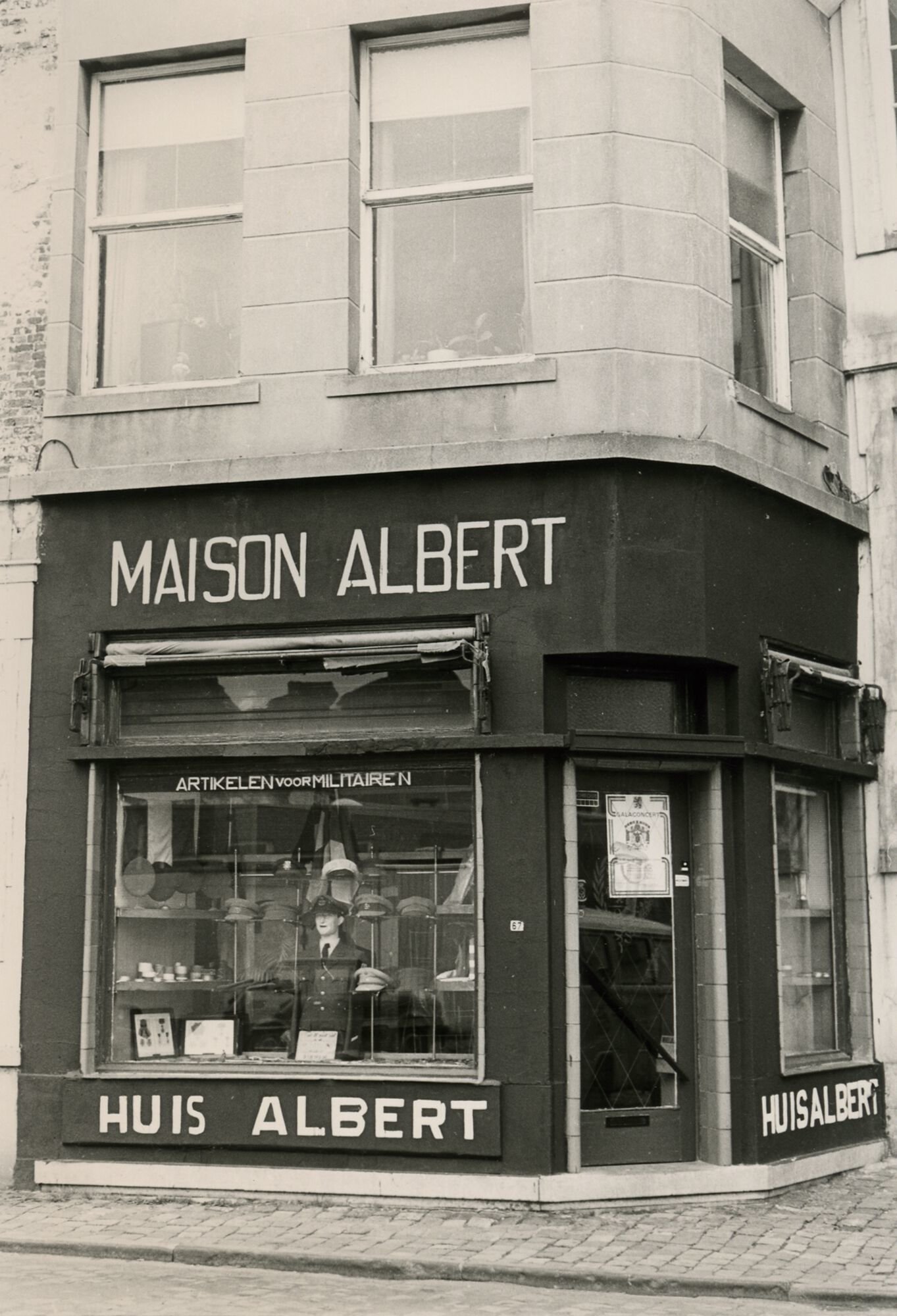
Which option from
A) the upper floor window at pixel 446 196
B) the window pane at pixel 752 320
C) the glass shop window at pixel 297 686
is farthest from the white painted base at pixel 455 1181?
the window pane at pixel 752 320

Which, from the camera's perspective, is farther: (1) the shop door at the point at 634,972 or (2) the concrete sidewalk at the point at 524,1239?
(1) the shop door at the point at 634,972

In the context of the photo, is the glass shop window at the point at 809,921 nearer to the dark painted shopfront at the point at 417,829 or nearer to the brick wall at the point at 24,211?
the dark painted shopfront at the point at 417,829

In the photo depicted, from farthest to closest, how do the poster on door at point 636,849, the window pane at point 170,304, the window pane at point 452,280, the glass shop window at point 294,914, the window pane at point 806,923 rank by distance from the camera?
the window pane at point 170,304
the window pane at point 806,923
the window pane at point 452,280
the poster on door at point 636,849
the glass shop window at point 294,914

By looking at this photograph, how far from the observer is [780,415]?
11266mm

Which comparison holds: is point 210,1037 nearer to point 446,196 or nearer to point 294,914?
point 294,914

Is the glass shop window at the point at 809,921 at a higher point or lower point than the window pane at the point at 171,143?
lower

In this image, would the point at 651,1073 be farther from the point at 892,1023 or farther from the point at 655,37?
the point at 655,37

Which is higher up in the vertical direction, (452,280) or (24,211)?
(24,211)

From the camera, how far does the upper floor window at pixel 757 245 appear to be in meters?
11.5

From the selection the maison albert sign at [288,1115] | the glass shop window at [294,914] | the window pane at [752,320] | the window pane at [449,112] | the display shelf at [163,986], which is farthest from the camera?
the window pane at [752,320]

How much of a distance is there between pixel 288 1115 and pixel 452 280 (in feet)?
18.0

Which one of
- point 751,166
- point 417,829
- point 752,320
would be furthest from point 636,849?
point 751,166

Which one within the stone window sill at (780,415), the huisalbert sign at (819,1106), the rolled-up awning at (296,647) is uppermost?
the stone window sill at (780,415)

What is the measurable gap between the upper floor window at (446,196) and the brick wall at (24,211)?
2.30m
